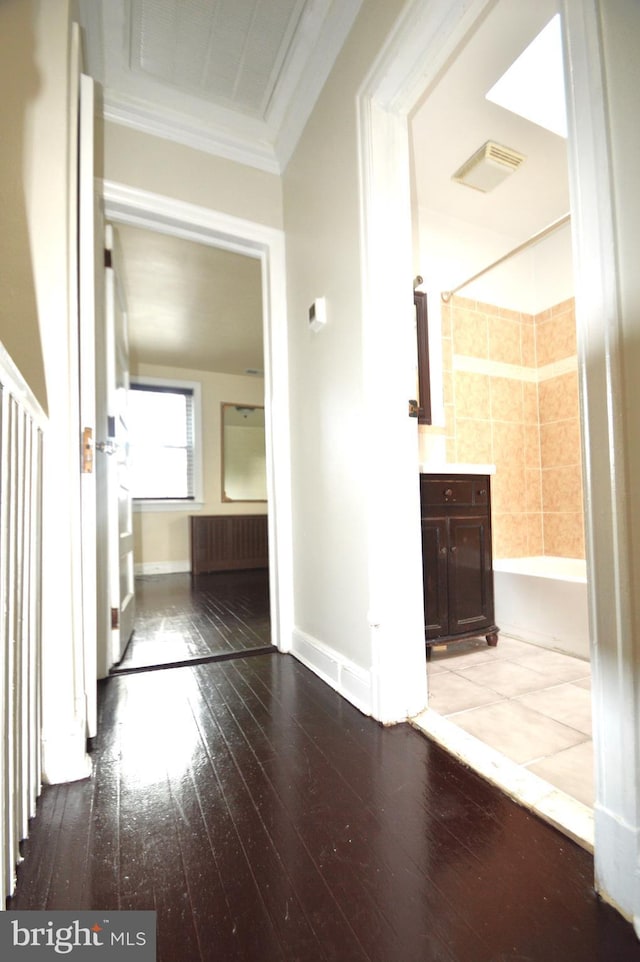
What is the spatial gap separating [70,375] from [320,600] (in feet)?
4.10

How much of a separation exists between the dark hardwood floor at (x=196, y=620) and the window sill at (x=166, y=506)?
2.80 feet

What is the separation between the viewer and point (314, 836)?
94cm

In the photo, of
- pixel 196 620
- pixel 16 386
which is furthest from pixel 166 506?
pixel 16 386

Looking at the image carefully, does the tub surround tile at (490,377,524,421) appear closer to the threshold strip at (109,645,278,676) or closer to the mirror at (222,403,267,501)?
the threshold strip at (109,645,278,676)

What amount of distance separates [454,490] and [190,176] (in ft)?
6.37

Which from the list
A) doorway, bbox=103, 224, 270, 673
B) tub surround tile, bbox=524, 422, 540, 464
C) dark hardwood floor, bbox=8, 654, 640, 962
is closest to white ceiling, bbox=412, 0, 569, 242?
tub surround tile, bbox=524, 422, 540, 464

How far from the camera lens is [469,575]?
6.78ft

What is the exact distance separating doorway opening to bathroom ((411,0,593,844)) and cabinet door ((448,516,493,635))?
0.19 m

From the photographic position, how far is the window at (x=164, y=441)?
505 centimetres

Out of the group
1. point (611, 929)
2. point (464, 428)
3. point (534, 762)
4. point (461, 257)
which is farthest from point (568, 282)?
point (611, 929)

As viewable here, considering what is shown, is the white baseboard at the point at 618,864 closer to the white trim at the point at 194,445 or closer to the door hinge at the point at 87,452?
the door hinge at the point at 87,452

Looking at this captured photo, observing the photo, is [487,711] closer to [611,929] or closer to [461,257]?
[611,929]

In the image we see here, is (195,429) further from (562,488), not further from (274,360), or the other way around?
(562,488)

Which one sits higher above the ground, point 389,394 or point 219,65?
point 219,65
